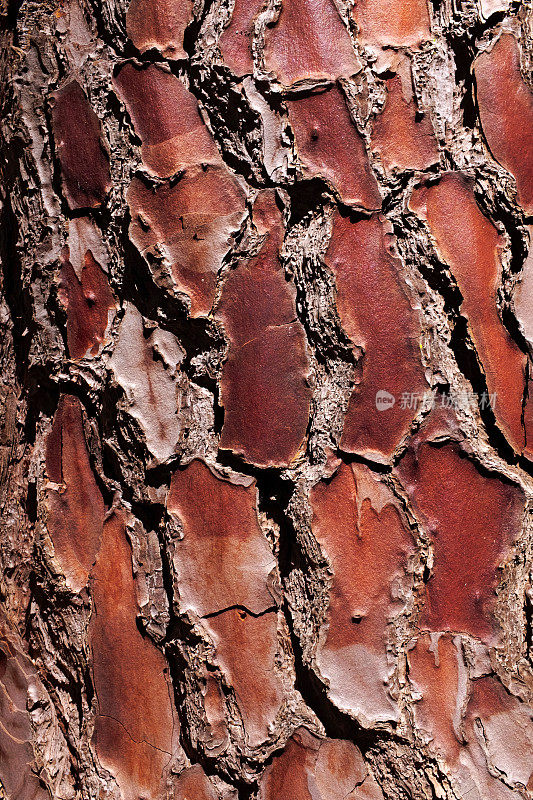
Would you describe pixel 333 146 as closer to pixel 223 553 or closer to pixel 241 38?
pixel 241 38

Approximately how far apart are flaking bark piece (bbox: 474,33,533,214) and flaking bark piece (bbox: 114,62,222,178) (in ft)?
0.89

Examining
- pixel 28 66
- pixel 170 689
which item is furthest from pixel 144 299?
pixel 170 689

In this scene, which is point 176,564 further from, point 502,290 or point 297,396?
point 502,290

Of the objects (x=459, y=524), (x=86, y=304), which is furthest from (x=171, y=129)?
(x=459, y=524)

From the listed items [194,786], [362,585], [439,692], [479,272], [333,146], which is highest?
[333,146]

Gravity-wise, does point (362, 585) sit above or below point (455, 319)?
below

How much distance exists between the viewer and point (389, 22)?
0.57 metres

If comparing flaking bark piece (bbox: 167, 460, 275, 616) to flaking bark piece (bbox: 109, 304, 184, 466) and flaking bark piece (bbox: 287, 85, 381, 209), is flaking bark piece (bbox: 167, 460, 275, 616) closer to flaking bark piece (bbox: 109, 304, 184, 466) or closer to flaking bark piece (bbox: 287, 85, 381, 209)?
flaking bark piece (bbox: 109, 304, 184, 466)

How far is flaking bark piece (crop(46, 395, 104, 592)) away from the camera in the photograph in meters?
0.65

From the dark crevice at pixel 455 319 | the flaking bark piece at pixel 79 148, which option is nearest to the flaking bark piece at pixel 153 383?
the flaking bark piece at pixel 79 148

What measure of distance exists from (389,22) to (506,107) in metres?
0.14

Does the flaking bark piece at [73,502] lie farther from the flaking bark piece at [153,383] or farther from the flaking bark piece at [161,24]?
the flaking bark piece at [161,24]

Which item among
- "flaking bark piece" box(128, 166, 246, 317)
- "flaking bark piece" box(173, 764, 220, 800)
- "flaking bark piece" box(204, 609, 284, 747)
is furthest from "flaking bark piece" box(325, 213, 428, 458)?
"flaking bark piece" box(173, 764, 220, 800)

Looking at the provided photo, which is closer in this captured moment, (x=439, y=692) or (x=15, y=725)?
(x=439, y=692)
